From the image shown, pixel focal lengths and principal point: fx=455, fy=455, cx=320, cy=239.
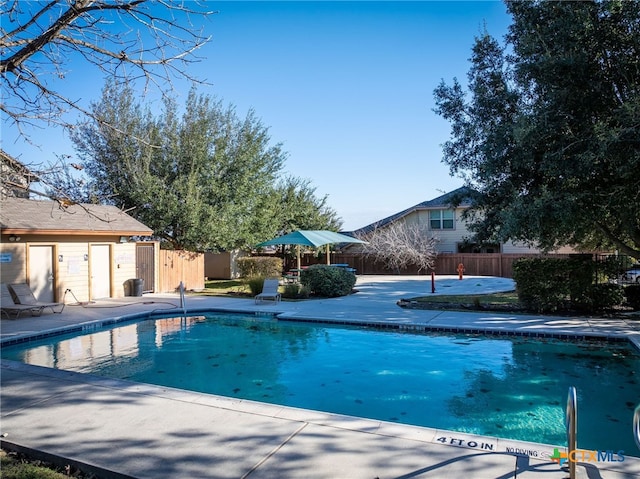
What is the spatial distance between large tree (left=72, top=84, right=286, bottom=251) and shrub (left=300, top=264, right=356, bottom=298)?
6.09 meters

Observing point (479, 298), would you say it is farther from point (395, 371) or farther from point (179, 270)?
point (179, 270)

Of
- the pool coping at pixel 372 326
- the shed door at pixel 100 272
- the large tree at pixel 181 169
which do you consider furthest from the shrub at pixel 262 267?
the pool coping at pixel 372 326

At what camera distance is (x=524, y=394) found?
6.96m

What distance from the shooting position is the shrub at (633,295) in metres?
12.5

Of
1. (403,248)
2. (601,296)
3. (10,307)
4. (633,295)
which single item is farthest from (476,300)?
(403,248)

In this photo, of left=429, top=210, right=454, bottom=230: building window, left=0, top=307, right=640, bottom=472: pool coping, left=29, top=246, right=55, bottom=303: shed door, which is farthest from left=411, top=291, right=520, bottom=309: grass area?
left=429, top=210, right=454, bottom=230: building window

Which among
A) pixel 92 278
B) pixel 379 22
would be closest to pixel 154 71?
pixel 379 22

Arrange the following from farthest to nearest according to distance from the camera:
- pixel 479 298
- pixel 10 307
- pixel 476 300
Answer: pixel 479 298
pixel 476 300
pixel 10 307

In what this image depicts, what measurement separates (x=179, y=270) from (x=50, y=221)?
21.1 ft

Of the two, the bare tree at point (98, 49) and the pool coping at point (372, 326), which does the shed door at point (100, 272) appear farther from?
the bare tree at point (98, 49)

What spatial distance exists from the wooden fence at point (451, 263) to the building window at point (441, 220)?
135 inches

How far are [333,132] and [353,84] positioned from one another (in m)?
5.68

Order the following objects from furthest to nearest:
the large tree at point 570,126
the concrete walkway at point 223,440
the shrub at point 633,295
Result: the shrub at point 633,295
the large tree at point 570,126
the concrete walkway at point 223,440

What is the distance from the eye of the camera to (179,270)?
2033 centimetres
